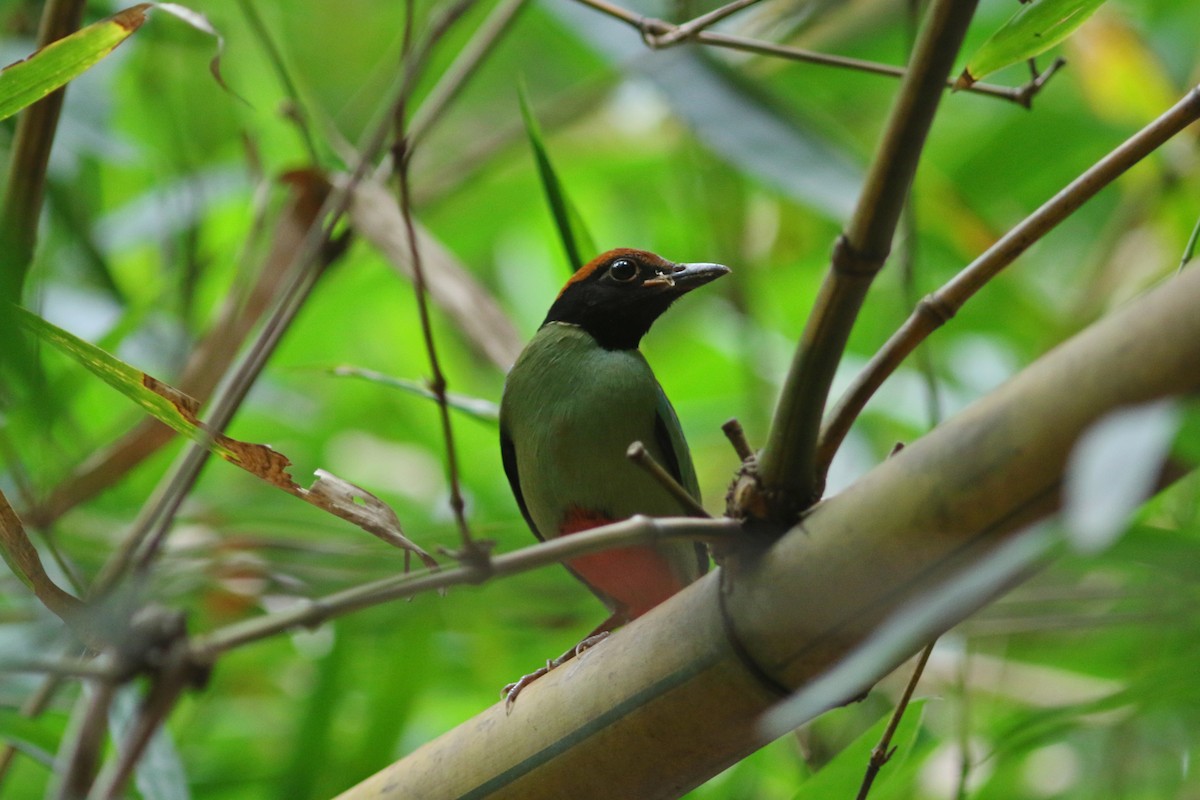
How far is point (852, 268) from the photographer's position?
1227 mm

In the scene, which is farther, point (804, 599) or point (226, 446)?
point (226, 446)

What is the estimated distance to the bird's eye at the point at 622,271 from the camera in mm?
3145

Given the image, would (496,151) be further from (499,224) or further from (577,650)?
(577,650)

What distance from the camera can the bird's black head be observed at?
3064 millimetres

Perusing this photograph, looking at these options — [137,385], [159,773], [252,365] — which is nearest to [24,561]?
[137,385]

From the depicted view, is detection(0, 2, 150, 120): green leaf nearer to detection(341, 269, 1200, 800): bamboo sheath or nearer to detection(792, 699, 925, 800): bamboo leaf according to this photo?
detection(341, 269, 1200, 800): bamboo sheath

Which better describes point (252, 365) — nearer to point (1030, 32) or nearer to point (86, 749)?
point (86, 749)

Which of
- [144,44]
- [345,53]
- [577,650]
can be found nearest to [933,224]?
[577,650]

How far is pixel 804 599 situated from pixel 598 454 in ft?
4.45

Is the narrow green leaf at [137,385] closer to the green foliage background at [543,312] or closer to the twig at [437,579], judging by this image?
the green foliage background at [543,312]

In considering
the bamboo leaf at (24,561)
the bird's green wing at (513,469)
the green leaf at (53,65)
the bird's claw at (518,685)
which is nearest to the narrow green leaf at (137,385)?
the bamboo leaf at (24,561)

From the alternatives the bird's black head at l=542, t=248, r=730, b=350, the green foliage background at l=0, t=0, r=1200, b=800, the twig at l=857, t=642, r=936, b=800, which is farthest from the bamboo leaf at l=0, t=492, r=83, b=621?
the bird's black head at l=542, t=248, r=730, b=350

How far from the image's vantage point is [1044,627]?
94.7 inches

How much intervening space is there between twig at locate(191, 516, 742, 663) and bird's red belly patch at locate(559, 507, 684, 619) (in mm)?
1354
